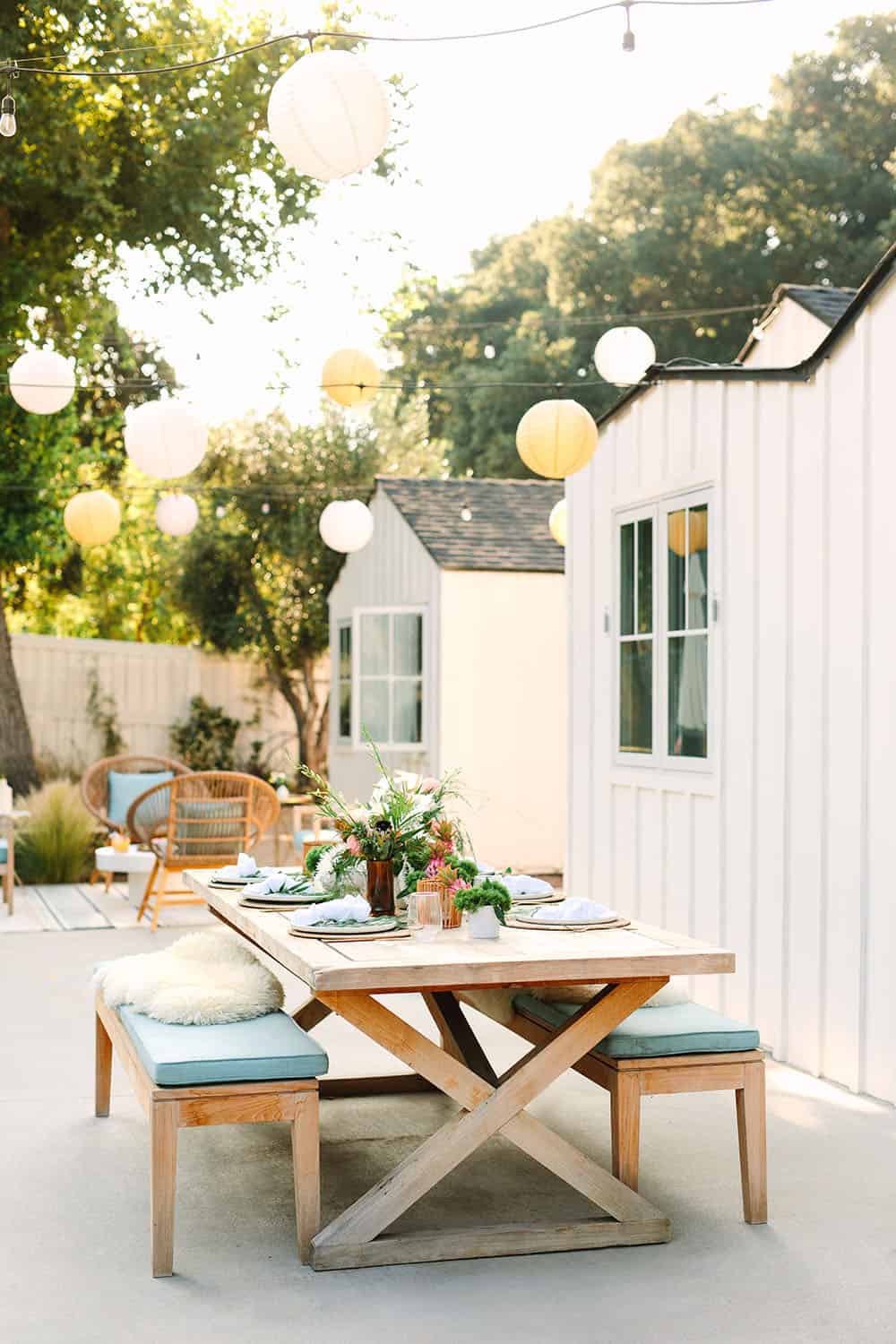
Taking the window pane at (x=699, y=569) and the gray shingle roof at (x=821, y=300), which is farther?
the gray shingle roof at (x=821, y=300)

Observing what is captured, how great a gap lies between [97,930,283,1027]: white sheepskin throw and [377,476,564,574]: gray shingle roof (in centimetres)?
723

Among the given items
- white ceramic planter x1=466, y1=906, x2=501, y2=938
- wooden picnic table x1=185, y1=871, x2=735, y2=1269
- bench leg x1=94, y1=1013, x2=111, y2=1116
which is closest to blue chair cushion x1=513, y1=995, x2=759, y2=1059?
wooden picnic table x1=185, y1=871, x2=735, y2=1269

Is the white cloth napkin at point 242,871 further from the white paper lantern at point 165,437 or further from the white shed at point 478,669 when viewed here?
the white shed at point 478,669

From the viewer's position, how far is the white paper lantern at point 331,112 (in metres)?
4.99

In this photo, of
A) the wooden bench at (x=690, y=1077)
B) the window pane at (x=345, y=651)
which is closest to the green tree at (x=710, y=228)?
the window pane at (x=345, y=651)

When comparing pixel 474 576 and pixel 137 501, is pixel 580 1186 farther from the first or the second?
pixel 137 501

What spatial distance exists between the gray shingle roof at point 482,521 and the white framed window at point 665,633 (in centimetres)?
462

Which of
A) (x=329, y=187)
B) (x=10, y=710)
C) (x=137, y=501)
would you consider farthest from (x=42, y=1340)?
(x=137, y=501)

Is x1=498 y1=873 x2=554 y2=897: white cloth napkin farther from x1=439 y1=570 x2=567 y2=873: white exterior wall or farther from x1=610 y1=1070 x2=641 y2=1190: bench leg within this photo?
x1=439 y1=570 x2=567 y2=873: white exterior wall

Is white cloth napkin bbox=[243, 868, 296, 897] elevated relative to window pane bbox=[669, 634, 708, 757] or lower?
lower

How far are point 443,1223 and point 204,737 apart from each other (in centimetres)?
1114

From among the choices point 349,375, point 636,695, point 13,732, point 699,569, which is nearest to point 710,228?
point 13,732

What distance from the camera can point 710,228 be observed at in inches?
869

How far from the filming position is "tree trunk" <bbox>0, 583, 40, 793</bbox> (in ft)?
41.5
